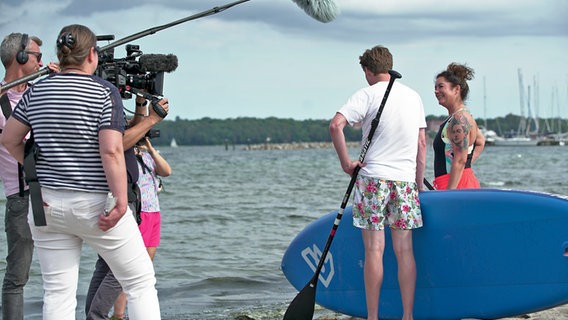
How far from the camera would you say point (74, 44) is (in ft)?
11.1

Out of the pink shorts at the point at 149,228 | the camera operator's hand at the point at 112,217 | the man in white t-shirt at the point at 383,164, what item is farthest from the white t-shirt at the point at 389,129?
the camera operator's hand at the point at 112,217

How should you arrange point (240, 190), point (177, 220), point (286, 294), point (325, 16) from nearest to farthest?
point (325, 16), point (286, 294), point (177, 220), point (240, 190)

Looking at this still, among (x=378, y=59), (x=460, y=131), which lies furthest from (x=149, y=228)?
(x=460, y=131)

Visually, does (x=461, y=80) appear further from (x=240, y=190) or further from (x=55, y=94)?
(x=240, y=190)

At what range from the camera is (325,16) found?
431 cm

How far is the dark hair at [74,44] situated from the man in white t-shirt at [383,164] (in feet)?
4.95

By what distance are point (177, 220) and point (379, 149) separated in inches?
435

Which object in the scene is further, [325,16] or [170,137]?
[170,137]

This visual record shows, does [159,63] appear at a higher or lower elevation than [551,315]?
higher

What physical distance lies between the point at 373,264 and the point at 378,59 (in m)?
1.15

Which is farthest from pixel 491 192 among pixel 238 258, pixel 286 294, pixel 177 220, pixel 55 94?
pixel 177 220

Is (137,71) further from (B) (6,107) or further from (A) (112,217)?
(A) (112,217)

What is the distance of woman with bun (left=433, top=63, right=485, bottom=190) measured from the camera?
5052 millimetres

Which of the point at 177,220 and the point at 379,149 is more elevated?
the point at 379,149
